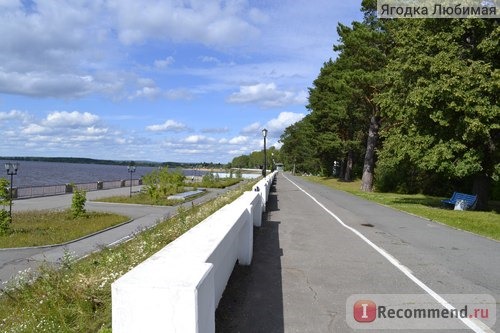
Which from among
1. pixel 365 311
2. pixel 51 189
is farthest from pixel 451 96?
pixel 51 189

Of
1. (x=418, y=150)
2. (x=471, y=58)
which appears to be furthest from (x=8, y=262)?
(x=471, y=58)

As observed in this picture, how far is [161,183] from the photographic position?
35188 millimetres

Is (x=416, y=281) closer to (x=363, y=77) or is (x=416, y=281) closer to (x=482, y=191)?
(x=482, y=191)

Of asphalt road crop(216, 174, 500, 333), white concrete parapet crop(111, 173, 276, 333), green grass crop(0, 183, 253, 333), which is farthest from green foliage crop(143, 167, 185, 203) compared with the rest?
white concrete parapet crop(111, 173, 276, 333)

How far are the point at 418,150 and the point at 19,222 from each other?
18.9m

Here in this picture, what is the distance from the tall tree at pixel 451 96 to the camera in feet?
65.1

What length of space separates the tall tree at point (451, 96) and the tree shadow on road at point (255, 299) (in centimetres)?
1458

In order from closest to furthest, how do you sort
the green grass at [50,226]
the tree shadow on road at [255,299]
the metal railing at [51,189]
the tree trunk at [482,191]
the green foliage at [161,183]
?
1. the tree shadow on road at [255,299]
2. the green grass at [50,226]
3. the tree trunk at [482,191]
4. the green foliage at [161,183]
5. the metal railing at [51,189]

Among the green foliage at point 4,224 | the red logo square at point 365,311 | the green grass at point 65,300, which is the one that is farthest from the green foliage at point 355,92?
the green grass at point 65,300

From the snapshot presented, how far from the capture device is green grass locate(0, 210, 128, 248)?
15.3 metres

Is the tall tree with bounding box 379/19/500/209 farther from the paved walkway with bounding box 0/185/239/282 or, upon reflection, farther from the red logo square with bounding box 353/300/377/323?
the red logo square with bounding box 353/300/377/323

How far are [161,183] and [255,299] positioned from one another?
29925mm

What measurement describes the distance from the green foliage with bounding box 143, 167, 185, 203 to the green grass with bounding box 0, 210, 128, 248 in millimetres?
9504

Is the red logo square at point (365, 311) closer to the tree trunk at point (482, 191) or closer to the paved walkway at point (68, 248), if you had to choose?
the paved walkway at point (68, 248)
